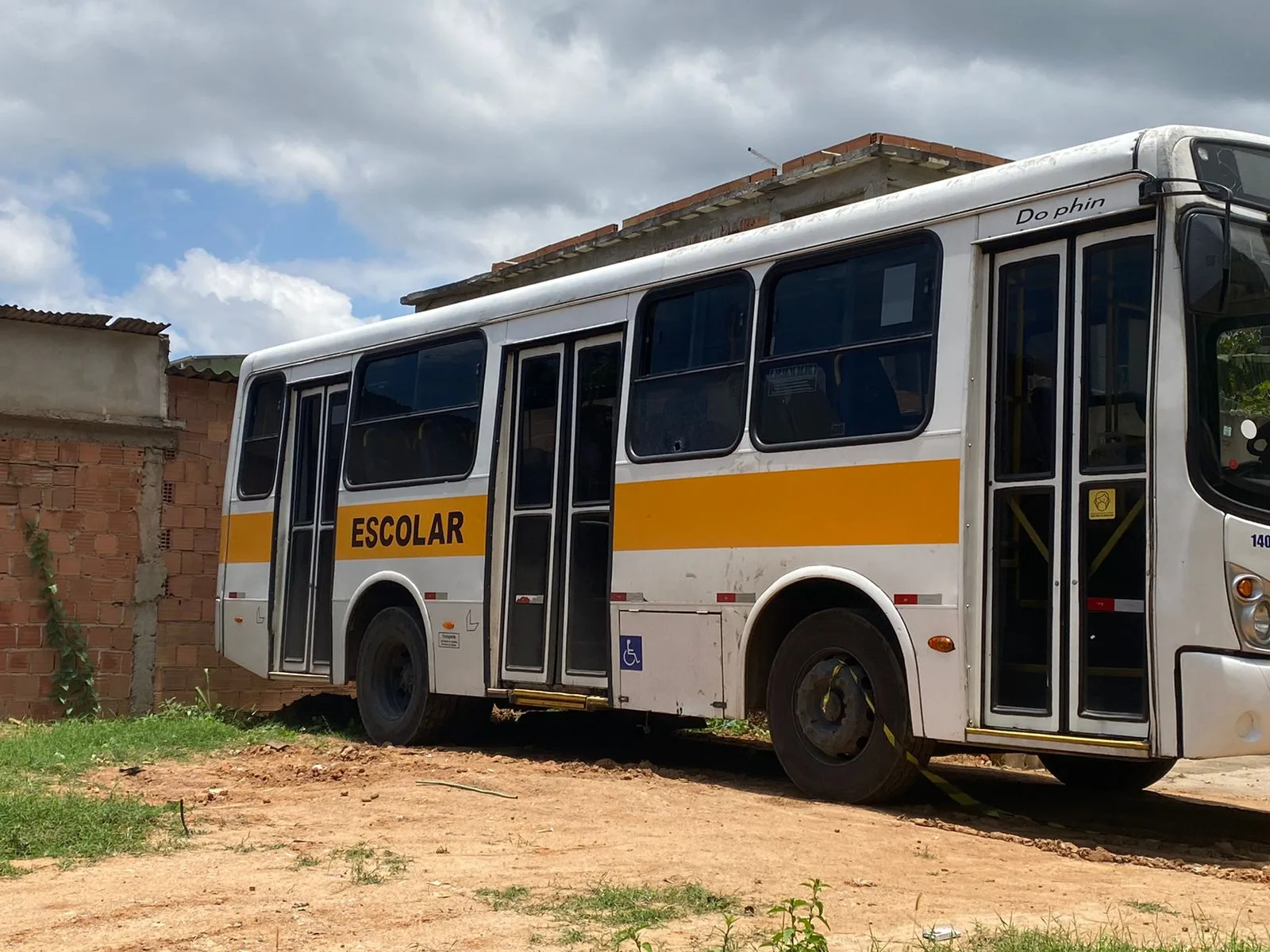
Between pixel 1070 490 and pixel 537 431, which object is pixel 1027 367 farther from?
pixel 537 431

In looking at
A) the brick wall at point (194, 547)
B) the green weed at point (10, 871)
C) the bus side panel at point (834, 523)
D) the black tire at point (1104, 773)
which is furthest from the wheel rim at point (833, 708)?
the brick wall at point (194, 547)

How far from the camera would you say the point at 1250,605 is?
20.8 ft

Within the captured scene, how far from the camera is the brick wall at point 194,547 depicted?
13.7 m

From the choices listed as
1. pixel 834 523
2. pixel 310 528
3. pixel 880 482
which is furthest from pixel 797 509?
pixel 310 528

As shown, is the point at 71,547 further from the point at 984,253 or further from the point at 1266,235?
the point at 1266,235

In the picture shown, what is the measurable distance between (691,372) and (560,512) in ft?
Result: 5.00

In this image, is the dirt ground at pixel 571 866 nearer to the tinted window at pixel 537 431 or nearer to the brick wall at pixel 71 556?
the tinted window at pixel 537 431

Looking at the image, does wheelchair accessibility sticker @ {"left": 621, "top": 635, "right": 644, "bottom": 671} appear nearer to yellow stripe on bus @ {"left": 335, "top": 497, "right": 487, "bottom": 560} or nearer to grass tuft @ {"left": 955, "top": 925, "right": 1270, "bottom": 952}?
yellow stripe on bus @ {"left": 335, "top": 497, "right": 487, "bottom": 560}

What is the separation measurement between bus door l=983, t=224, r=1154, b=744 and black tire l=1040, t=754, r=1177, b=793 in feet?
6.05

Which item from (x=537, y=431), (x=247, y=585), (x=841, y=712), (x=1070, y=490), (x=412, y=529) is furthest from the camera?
(x=247, y=585)

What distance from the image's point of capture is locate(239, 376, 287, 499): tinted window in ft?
41.6

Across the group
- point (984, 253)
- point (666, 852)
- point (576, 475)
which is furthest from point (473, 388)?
point (666, 852)

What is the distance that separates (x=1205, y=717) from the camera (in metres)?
6.30

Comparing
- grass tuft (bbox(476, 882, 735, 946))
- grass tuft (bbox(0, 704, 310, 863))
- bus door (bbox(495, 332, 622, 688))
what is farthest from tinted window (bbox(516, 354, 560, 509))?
grass tuft (bbox(476, 882, 735, 946))
